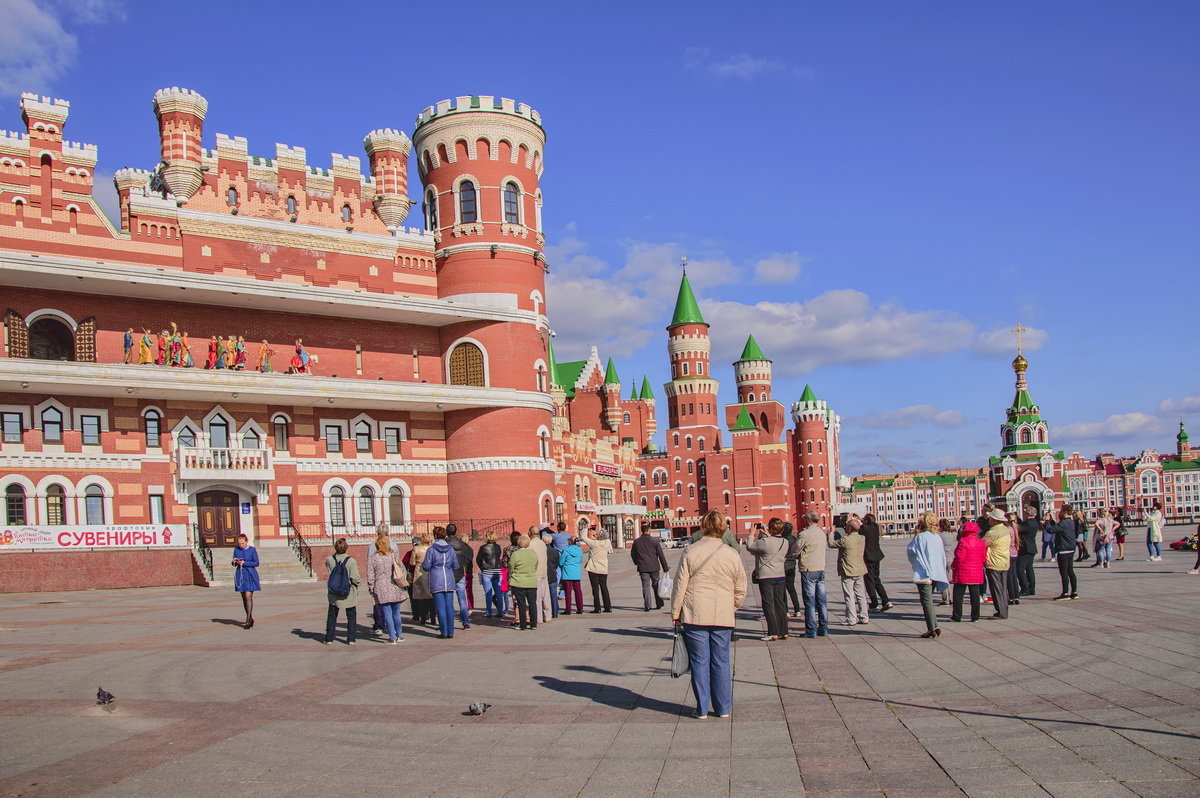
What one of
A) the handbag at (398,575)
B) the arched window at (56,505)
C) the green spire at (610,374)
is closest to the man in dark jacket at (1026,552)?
the handbag at (398,575)

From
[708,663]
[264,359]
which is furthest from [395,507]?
[708,663]

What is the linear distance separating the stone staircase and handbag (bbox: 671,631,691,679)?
81.3 feet

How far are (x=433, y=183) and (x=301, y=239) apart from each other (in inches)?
248

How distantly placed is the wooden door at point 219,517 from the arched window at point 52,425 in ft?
15.9

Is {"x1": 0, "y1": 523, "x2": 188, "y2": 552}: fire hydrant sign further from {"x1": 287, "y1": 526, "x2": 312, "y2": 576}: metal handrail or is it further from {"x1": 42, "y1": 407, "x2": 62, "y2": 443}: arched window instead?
{"x1": 287, "y1": 526, "x2": 312, "y2": 576}: metal handrail

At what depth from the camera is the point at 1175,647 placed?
1188 centimetres

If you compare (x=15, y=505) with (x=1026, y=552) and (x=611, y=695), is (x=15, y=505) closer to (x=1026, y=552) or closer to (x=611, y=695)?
(x=611, y=695)

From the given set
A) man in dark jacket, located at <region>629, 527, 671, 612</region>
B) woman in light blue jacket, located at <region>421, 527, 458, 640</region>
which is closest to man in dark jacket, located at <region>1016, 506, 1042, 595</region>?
man in dark jacket, located at <region>629, 527, 671, 612</region>

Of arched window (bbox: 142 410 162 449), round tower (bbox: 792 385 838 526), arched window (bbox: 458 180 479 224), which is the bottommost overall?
round tower (bbox: 792 385 838 526)

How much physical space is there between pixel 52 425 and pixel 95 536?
473 cm

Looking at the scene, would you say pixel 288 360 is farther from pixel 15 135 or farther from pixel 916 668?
pixel 916 668

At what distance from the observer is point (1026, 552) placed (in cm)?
1878

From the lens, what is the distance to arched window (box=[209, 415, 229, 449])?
35312 mm

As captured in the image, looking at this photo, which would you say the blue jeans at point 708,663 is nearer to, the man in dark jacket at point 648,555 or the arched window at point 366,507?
the man in dark jacket at point 648,555
